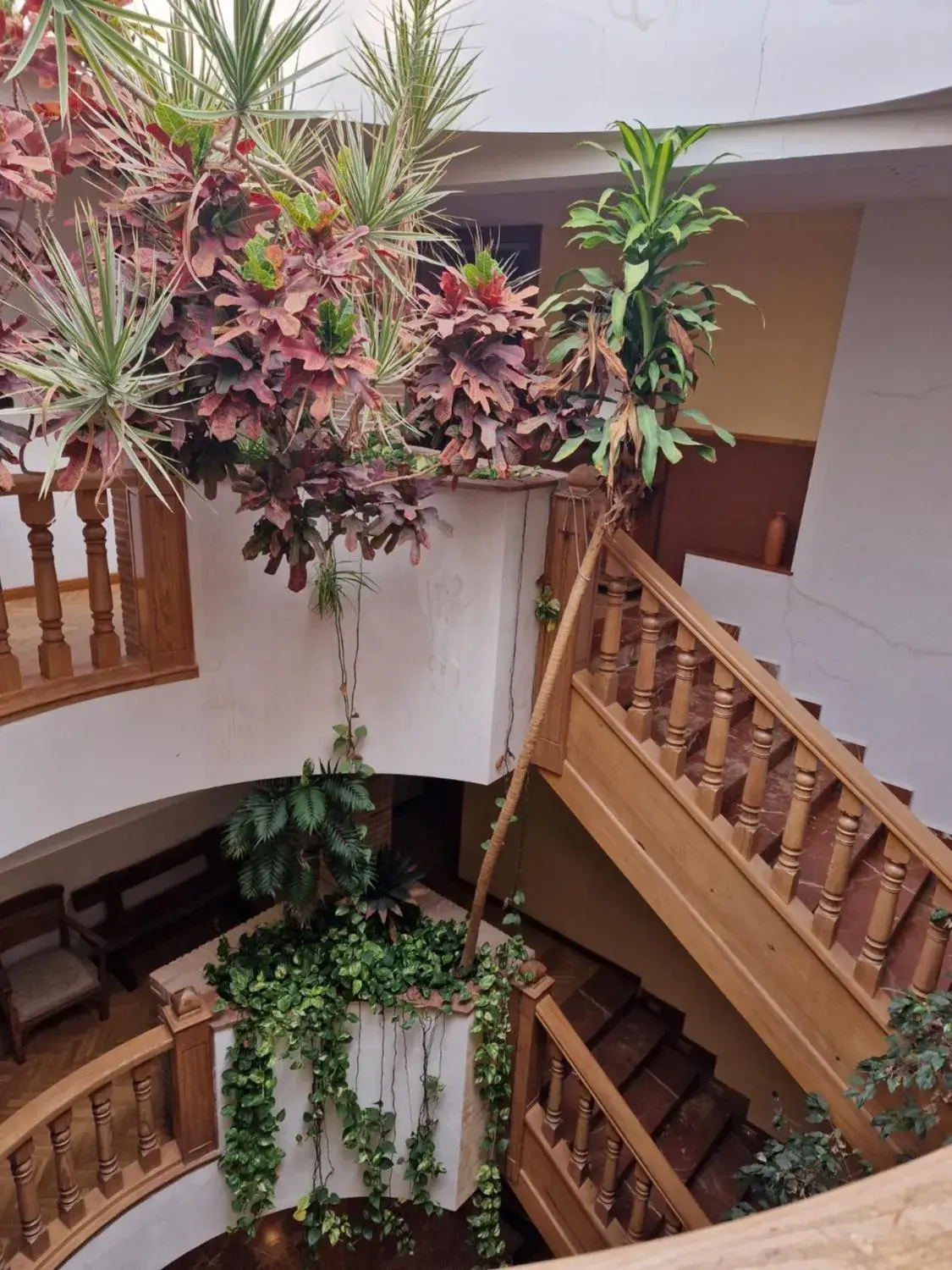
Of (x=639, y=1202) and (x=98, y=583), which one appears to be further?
(x=639, y=1202)

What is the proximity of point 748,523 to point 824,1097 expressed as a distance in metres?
3.09

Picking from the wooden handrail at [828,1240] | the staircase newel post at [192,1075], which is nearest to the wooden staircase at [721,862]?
the staircase newel post at [192,1075]

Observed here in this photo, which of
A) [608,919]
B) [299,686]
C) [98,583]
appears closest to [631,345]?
[299,686]

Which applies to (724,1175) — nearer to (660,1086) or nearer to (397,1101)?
(660,1086)

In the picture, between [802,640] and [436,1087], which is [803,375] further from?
[436,1087]

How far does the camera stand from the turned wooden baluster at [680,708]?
2.82 metres

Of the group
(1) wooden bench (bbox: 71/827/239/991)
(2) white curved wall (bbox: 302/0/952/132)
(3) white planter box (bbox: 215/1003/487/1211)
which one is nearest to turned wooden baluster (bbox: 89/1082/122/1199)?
(3) white planter box (bbox: 215/1003/487/1211)

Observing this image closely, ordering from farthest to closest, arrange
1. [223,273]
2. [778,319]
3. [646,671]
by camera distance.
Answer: [778,319], [646,671], [223,273]

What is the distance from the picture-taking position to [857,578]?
4059 millimetres

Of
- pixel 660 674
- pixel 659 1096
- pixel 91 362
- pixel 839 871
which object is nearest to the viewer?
pixel 91 362

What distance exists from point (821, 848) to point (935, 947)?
821mm

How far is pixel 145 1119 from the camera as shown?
3.20 meters

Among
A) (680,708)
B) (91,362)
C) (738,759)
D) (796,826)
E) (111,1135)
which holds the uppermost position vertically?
(91,362)

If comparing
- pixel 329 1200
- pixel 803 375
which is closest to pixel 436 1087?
pixel 329 1200
